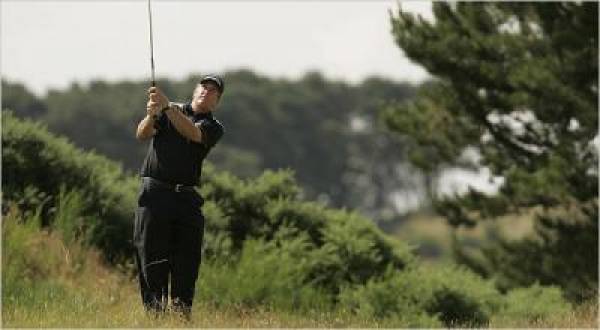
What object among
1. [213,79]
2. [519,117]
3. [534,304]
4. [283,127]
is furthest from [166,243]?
[283,127]

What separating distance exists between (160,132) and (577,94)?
13.7 m

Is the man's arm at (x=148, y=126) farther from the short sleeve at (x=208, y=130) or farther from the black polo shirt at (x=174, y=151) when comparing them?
the short sleeve at (x=208, y=130)

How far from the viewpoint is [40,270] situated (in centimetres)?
1306

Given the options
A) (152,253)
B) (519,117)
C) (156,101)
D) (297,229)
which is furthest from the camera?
(519,117)

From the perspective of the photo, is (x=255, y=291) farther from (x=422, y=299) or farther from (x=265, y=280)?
(x=422, y=299)

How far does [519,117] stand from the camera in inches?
931

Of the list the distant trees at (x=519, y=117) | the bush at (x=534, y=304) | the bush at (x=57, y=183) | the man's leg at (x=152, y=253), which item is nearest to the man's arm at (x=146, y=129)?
the man's leg at (x=152, y=253)

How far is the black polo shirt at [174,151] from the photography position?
936cm

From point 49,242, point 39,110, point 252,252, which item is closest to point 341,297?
point 252,252

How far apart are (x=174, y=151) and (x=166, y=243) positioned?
0.77 meters

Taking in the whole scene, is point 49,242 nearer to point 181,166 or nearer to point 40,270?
point 40,270

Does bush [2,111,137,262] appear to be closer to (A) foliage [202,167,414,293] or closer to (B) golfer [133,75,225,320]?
(A) foliage [202,167,414,293]

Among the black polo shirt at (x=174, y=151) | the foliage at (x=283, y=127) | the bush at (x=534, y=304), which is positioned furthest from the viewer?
the foliage at (x=283, y=127)

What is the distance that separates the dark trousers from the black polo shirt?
12 centimetres
